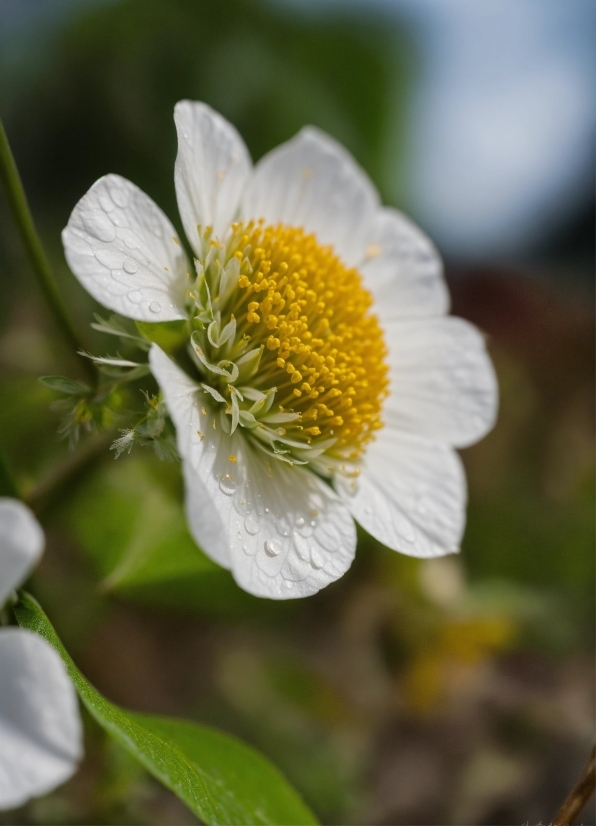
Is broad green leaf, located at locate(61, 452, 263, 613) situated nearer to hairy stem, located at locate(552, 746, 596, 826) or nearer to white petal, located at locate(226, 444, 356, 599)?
white petal, located at locate(226, 444, 356, 599)

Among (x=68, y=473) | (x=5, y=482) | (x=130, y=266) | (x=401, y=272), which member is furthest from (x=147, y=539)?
(x=401, y=272)

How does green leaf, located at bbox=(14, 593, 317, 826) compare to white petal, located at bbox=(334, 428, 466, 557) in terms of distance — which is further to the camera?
white petal, located at bbox=(334, 428, 466, 557)

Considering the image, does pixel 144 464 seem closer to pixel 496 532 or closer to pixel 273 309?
pixel 273 309

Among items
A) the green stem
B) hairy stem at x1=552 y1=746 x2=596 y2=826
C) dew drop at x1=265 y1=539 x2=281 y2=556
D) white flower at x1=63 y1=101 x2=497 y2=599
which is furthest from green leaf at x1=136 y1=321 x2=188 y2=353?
hairy stem at x1=552 y1=746 x2=596 y2=826

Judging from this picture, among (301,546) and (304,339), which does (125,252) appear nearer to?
(304,339)

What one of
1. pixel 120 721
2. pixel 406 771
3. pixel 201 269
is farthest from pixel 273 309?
pixel 406 771

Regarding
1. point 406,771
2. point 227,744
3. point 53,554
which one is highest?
point 227,744
